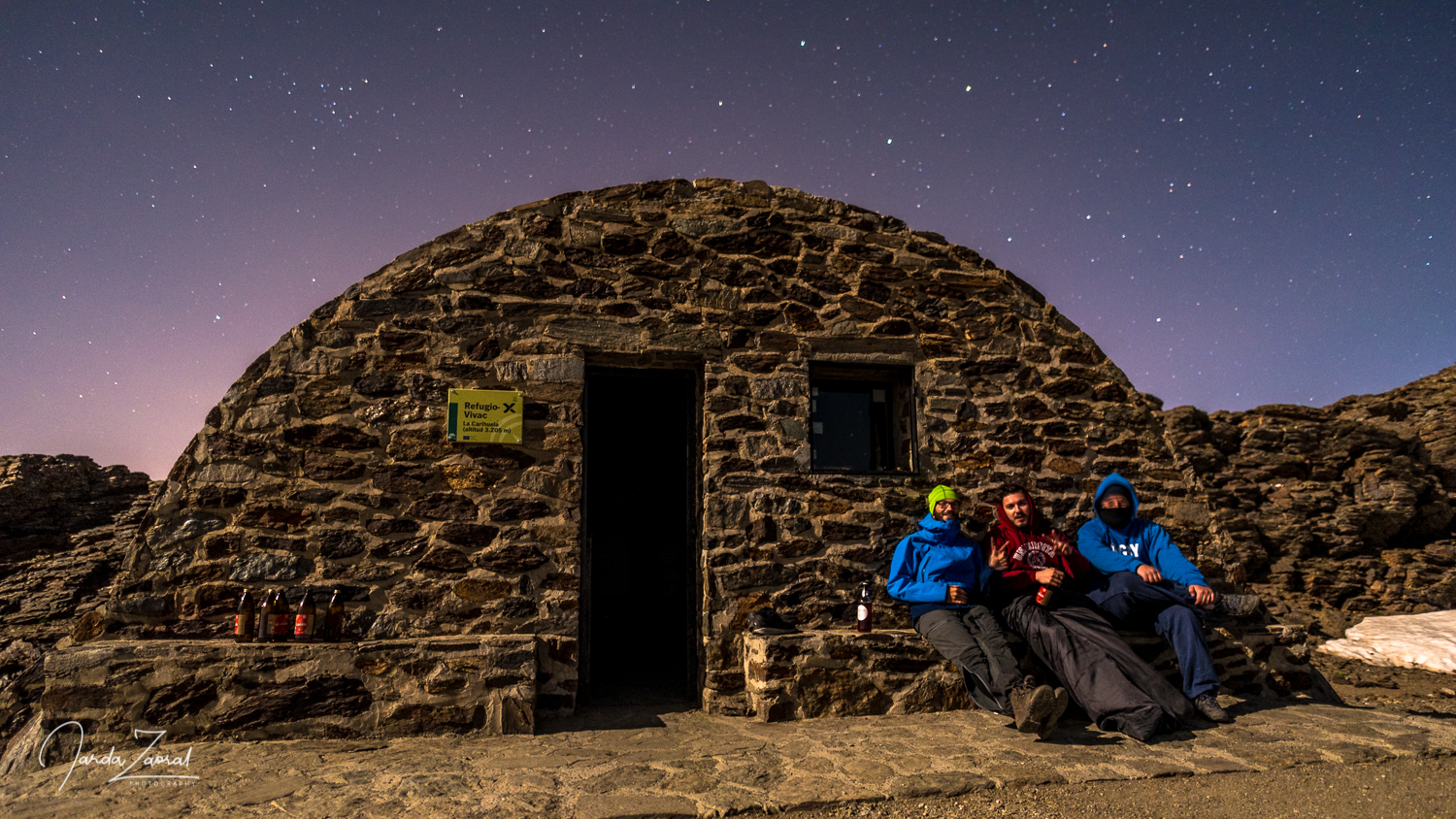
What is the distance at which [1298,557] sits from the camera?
9656mm

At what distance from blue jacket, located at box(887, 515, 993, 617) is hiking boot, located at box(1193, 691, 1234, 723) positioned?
125 centimetres

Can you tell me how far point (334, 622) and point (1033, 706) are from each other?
3924mm

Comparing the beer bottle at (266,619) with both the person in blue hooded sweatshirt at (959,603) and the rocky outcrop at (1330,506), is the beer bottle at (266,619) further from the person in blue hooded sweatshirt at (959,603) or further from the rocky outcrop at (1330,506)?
the rocky outcrop at (1330,506)

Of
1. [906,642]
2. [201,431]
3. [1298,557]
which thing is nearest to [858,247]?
[906,642]

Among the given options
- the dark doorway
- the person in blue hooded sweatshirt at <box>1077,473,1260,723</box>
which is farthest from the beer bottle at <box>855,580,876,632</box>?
the dark doorway

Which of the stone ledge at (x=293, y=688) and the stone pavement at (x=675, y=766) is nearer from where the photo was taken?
the stone pavement at (x=675, y=766)

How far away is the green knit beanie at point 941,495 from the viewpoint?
4.67 meters

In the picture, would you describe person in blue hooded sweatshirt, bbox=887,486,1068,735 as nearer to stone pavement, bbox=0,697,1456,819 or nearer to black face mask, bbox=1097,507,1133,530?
stone pavement, bbox=0,697,1456,819

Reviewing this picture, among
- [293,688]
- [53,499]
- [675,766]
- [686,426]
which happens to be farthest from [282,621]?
[53,499]

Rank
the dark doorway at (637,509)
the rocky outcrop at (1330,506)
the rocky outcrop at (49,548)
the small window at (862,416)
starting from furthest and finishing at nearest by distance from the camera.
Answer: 1. the rocky outcrop at (1330,506)
2. the dark doorway at (637,509)
3. the rocky outcrop at (49,548)
4. the small window at (862,416)

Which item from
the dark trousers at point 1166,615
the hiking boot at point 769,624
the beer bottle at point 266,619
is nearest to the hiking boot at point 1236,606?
the dark trousers at point 1166,615

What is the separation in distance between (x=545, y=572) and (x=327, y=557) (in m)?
1.32

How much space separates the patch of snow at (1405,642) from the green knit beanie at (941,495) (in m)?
6.33

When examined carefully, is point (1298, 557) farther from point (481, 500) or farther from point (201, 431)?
point (201, 431)
